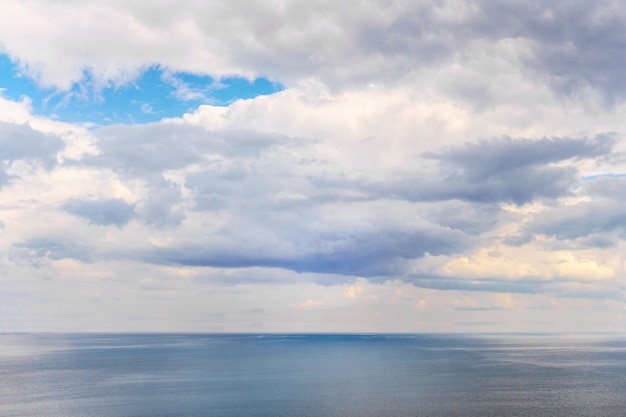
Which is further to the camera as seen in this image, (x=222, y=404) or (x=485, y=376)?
(x=485, y=376)

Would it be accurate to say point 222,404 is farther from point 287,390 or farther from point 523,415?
point 523,415

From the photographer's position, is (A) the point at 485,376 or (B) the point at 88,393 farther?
(A) the point at 485,376

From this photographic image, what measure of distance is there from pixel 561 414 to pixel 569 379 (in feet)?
235

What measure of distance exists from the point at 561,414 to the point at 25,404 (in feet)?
426

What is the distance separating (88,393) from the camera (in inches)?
6186

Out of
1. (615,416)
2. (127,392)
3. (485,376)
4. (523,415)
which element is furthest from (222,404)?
(485,376)

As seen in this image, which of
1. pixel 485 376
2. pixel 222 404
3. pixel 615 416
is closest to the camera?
pixel 615 416

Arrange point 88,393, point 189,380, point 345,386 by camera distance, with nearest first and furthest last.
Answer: point 88,393 < point 345,386 < point 189,380

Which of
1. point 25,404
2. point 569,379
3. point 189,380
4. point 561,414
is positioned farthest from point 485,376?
point 25,404

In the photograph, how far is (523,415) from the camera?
411 feet

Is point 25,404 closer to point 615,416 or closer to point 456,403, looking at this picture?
point 456,403

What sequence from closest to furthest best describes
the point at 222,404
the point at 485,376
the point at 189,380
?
the point at 222,404, the point at 189,380, the point at 485,376

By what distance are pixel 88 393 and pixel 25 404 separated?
19.5 m

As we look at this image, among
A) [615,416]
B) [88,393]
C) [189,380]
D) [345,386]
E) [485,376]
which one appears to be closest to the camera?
[615,416]
